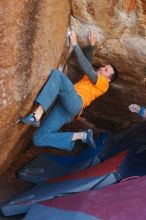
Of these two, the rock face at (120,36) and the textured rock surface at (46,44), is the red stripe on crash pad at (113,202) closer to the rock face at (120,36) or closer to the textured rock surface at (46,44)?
the textured rock surface at (46,44)

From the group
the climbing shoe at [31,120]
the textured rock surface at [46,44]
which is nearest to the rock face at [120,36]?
the textured rock surface at [46,44]

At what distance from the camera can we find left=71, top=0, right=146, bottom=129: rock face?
4.00 m

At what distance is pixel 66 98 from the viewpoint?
408 centimetres

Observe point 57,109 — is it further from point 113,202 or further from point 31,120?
point 113,202

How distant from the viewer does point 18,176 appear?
4887mm

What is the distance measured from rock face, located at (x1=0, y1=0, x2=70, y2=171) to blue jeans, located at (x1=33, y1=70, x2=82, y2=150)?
0.30 ft

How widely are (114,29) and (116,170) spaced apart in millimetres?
1288

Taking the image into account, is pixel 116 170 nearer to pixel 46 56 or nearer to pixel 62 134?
pixel 62 134

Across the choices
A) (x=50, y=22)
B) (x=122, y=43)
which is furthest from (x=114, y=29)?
(x=50, y=22)

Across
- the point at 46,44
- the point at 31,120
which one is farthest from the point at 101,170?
the point at 46,44

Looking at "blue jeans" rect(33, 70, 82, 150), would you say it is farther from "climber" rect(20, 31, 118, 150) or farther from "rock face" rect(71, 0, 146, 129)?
"rock face" rect(71, 0, 146, 129)

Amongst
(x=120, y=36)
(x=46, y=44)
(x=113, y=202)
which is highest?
(x=46, y=44)

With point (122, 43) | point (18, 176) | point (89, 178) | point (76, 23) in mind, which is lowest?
point (18, 176)

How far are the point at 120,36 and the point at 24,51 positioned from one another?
3.58 feet
